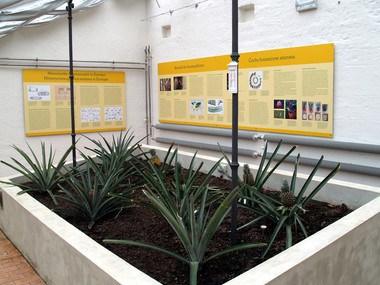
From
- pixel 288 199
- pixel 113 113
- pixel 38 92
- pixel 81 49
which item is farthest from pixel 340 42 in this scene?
pixel 38 92

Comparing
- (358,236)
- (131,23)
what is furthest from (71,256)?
(131,23)

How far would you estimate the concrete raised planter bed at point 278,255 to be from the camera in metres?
1.95

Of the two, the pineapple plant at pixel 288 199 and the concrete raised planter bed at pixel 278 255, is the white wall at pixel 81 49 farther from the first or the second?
the pineapple plant at pixel 288 199

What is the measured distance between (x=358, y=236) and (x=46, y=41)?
607 centimetres

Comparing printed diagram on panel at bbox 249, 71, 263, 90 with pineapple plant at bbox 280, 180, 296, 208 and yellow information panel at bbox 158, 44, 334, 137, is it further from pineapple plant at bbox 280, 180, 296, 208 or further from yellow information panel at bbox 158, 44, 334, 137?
pineapple plant at bbox 280, 180, 296, 208

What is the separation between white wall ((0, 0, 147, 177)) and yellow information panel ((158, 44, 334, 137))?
986 mm

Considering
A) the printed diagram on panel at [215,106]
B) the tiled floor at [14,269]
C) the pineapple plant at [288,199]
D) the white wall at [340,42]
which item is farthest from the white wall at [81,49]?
the pineapple plant at [288,199]

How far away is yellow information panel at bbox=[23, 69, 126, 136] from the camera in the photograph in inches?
257

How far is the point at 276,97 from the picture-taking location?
5258 mm

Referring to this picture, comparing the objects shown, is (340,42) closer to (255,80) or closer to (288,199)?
(255,80)

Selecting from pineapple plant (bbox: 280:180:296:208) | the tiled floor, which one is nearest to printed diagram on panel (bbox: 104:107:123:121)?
the tiled floor

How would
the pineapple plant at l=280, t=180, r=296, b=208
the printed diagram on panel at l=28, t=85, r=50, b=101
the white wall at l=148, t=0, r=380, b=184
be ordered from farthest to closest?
the printed diagram on panel at l=28, t=85, r=50, b=101
the white wall at l=148, t=0, r=380, b=184
the pineapple plant at l=280, t=180, r=296, b=208

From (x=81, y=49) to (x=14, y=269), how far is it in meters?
4.85

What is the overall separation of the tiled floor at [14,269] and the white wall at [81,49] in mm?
3185
